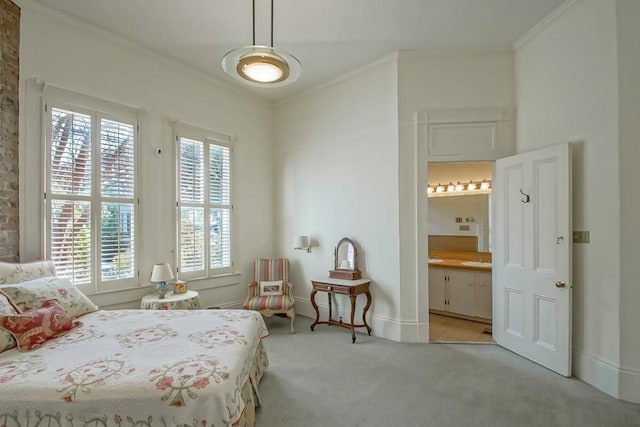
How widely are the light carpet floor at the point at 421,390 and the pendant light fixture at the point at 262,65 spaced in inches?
98.7

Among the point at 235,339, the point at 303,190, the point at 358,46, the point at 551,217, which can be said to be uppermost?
the point at 358,46

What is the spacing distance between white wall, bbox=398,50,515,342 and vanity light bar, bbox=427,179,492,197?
1.46 metres

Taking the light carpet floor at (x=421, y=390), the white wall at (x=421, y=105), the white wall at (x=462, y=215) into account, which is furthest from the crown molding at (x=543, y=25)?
the light carpet floor at (x=421, y=390)

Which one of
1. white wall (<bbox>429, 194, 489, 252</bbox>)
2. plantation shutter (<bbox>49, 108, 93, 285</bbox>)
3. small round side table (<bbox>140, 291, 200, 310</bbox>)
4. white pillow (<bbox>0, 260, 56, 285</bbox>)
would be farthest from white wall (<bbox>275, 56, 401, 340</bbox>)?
white pillow (<bbox>0, 260, 56, 285</bbox>)

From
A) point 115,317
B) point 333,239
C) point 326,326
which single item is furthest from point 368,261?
point 115,317

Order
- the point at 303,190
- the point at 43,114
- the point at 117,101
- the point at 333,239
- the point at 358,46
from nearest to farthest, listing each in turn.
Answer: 1. the point at 43,114
2. the point at 117,101
3. the point at 358,46
4. the point at 333,239
5. the point at 303,190

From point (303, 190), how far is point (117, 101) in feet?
8.44

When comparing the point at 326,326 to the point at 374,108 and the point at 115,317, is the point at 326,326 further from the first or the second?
Answer: the point at 374,108

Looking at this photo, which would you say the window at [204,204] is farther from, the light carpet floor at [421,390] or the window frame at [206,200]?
the light carpet floor at [421,390]

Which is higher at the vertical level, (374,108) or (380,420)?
(374,108)

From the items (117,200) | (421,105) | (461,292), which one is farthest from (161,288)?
(461,292)

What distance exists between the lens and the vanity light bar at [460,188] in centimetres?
512

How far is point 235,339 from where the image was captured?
7.20 ft

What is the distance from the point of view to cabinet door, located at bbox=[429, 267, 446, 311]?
499 cm
